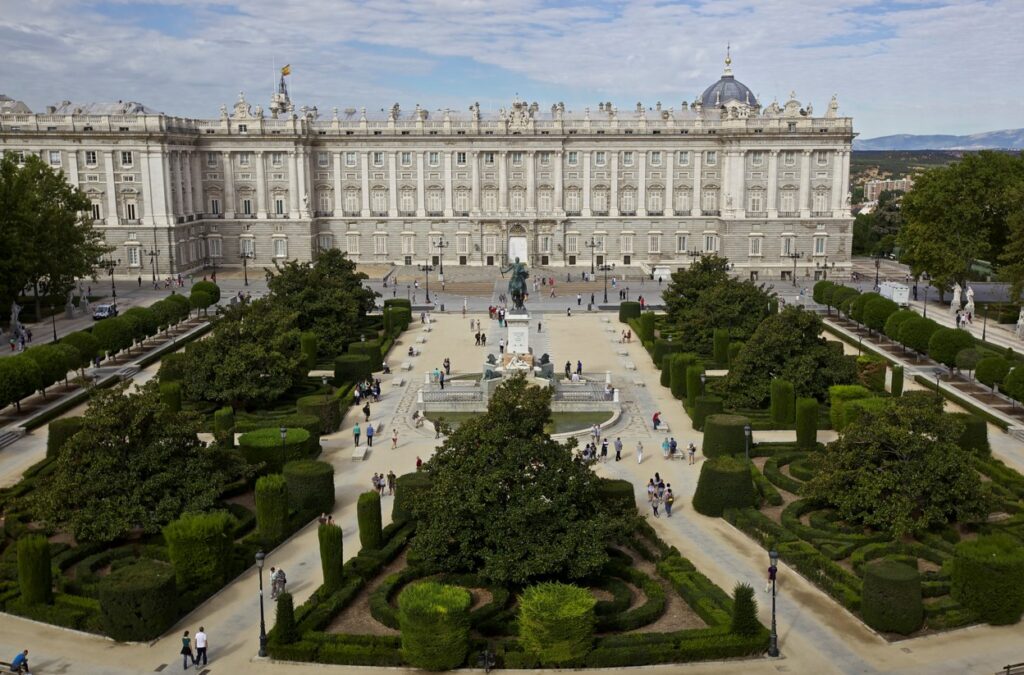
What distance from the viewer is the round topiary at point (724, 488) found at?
3688 cm

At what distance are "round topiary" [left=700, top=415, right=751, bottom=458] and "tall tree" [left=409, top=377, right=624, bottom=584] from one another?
12880mm

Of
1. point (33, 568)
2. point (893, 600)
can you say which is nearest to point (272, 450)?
point (33, 568)

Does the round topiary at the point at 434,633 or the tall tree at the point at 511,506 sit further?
the tall tree at the point at 511,506

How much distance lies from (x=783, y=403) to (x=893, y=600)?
2072 cm

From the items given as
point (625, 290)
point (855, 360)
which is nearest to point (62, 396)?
point (855, 360)

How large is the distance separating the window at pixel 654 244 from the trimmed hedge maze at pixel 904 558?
7144 cm

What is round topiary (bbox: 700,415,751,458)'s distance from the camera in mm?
43156

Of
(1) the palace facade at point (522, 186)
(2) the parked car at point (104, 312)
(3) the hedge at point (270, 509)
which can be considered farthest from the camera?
(1) the palace facade at point (522, 186)

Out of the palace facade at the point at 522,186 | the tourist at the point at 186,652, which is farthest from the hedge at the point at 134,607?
the palace facade at the point at 522,186

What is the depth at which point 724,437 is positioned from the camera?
43219mm

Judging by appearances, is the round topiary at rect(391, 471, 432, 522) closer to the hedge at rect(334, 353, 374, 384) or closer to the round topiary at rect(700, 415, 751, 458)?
the round topiary at rect(700, 415, 751, 458)

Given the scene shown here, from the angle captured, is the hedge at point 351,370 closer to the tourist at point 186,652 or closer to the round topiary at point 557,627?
the tourist at point 186,652

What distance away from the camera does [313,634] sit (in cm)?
2728

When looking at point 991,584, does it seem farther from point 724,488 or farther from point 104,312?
point 104,312
